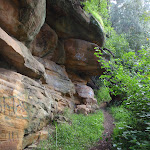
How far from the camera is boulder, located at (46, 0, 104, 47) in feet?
24.6

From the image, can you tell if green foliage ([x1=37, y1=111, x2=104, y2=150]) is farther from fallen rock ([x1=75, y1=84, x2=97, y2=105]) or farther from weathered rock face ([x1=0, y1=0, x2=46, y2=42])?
fallen rock ([x1=75, y1=84, x2=97, y2=105])

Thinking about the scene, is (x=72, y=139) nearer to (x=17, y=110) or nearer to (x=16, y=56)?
(x=17, y=110)

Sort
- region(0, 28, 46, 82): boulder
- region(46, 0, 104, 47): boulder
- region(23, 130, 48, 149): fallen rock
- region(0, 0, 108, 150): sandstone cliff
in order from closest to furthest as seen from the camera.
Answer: region(0, 0, 108, 150): sandstone cliff, region(23, 130, 48, 149): fallen rock, region(0, 28, 46, 82): boulder, region(46, 0, 104, 47): boulder

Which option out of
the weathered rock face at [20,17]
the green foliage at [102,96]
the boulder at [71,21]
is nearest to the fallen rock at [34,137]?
the weathered rock face at [20,17]

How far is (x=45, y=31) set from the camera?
7859 mm

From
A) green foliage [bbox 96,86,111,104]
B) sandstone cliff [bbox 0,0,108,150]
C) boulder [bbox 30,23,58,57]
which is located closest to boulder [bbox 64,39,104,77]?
sandstone cliff [bbox 0,0,108,150]

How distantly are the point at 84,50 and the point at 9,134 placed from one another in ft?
25.9

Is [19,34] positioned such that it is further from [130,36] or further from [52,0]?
[130,36]

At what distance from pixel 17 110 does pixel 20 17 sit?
10.9ft

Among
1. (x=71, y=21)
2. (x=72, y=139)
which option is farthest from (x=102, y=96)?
(x=72, y=139)

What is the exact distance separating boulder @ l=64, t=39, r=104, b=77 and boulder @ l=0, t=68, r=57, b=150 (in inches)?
225

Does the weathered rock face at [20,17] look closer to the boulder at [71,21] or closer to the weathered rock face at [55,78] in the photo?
the boulder at [71,21]

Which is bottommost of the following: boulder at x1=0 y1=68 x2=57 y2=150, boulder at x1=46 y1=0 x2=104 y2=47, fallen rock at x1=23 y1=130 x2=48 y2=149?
fallen rock at x1=23 y1=130 x2=48 y2=149

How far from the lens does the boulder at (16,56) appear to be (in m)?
3.81
